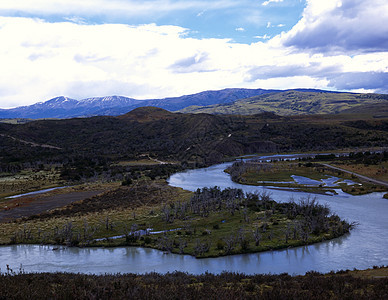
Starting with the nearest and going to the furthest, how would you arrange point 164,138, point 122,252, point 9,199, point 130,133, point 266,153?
point 122,252
point 9,199
point 266,153
point 164,138
point 130,133

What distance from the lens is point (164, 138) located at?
186m

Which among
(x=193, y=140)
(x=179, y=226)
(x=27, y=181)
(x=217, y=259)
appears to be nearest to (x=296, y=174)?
(x=179, y=226)

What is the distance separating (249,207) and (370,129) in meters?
144

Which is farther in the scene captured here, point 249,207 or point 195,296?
point 249,207

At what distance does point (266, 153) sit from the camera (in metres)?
149

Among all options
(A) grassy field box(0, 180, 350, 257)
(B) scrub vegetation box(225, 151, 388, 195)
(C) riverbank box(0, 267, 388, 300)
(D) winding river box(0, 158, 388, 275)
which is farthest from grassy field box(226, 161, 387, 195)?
(C) riverbank box(0, 267, 388, 300)

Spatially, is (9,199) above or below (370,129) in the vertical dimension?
below

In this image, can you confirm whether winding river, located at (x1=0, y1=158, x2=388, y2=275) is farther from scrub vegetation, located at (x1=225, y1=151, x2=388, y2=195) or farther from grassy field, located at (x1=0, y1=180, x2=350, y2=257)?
scrub vegetation, located at (x1=225, y1=151, x2=388, y2=195)

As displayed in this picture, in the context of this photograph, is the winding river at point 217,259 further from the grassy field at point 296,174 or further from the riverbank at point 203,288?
the grassy field at point 296,174

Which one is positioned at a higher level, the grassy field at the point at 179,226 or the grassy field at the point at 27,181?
the grassy field at the point at 27,181

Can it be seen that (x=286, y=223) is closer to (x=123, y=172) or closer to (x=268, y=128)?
(x=123, y=172)

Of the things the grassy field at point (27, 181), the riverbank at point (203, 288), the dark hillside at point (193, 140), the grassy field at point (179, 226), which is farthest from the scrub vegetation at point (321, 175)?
the grassy field at point (27, 181)

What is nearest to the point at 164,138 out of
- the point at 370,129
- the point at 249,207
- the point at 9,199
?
the point at 370,129

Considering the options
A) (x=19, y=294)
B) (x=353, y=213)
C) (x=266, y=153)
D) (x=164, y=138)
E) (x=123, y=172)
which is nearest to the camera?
(x=19, y=294)
